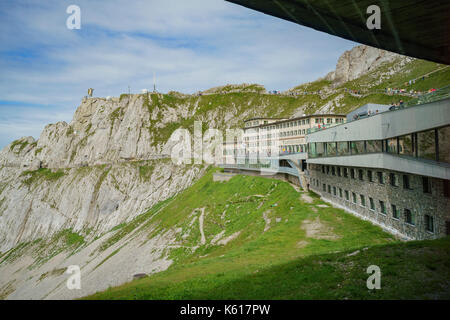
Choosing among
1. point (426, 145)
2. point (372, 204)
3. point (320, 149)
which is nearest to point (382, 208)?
point (372, 204)

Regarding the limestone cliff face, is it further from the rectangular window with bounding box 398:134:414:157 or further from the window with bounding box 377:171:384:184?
the rectangular window with bounding box 398:134:414:157

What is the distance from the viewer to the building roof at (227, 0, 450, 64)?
32.3ft

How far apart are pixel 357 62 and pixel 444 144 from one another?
182 meters

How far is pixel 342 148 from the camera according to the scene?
99.5ft

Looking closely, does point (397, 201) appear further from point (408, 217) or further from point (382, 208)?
point (382, 208)

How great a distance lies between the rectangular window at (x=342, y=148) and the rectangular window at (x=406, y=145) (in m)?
8.89

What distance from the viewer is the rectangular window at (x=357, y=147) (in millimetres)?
26062

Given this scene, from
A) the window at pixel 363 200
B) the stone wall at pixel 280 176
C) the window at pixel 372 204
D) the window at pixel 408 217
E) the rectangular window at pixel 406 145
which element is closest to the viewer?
the rectangular window at pixel 406 145

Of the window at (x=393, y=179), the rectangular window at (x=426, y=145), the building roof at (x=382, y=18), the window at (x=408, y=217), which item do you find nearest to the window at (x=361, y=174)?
the window at (x=393, y=179)

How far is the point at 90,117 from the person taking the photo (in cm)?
16012

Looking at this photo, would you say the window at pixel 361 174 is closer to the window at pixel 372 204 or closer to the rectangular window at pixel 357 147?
the rectangular window at pixel 357 147

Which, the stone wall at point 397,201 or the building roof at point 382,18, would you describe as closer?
the building roof at point 382,18

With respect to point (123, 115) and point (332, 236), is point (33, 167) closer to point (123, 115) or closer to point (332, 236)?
point (123, 115)
